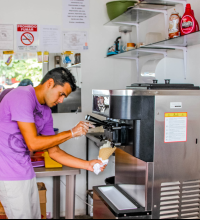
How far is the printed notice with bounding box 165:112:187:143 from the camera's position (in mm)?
1387

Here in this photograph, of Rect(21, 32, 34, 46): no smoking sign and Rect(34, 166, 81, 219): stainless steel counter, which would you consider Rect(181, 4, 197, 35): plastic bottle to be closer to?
Rect(34, 166, 81, 219): stainless steel counter

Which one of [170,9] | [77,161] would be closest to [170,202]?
[77,161]

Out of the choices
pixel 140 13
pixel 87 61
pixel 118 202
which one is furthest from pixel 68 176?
pixel 140 13

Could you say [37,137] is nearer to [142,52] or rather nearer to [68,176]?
[68,176]

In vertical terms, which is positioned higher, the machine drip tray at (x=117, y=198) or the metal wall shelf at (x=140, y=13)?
the metal wall shelf at (x=140, y=13)

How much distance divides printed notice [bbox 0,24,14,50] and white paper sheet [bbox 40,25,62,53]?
30cm

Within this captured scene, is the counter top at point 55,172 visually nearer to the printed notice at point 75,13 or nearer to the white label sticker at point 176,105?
the white label sticker at point 176,105

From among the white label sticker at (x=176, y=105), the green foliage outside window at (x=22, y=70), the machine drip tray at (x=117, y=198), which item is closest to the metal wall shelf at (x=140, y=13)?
the green foliage outside window at (x=22, y=70)

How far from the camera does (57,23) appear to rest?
3043 millimetres

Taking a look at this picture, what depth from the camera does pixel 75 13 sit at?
10.0 feet

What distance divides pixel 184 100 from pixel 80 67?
190cm

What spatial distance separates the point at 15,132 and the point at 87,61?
1664mm

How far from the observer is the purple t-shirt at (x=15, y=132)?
1562 millimetres

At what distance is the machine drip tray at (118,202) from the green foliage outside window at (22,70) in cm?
176
